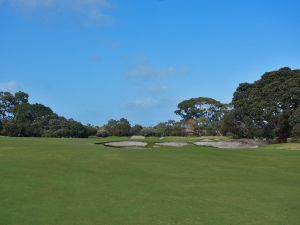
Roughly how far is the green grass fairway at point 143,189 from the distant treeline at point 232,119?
32303 mm

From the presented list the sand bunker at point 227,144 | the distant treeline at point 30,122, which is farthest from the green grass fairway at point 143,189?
the distant treeline at point 30,122

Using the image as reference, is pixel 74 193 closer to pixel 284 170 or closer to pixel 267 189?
pixel 267 189

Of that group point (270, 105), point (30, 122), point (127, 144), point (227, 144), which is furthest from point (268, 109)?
point (30, 122)

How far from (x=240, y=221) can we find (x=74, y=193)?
6.53 metres

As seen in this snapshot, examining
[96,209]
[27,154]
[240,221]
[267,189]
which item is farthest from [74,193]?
[27,154]

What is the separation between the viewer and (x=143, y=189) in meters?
18.4

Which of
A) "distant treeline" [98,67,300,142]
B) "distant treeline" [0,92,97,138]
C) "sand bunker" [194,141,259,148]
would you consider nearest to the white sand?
"sand bunker" [194,141,259,148]

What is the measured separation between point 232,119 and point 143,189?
174 feet

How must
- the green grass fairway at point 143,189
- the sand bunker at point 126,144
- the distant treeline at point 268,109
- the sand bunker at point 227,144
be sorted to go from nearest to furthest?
1. the green grass fairway at point 143,189
2. the sand bunker at point 126,144
3. the sand bunker at point 227,144
4. the distant treeline at point 268,109

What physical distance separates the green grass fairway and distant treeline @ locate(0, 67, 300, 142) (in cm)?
3230

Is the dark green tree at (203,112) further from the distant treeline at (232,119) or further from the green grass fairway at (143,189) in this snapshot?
the green grass fairway at (143,189)

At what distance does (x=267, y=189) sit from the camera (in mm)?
19406

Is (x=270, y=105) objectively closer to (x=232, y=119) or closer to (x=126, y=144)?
(x=232, y=119)

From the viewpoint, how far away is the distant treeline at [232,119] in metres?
62.5
